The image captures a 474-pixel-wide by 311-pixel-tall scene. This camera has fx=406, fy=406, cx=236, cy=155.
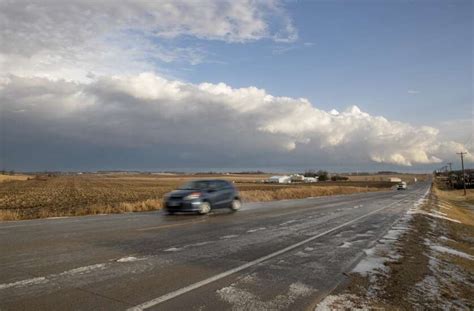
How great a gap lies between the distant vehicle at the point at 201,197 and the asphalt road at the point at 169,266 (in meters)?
4.41

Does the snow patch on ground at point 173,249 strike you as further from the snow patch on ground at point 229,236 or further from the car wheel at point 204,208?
the car wheel at point 204,208

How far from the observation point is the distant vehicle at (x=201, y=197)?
18.1 metres

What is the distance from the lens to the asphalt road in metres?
5.63

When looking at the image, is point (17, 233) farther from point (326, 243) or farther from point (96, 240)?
point (326, 243)

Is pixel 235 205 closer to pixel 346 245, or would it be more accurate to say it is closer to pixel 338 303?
pixel 346 245

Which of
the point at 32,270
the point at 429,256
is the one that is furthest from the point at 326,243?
the point at 32,270

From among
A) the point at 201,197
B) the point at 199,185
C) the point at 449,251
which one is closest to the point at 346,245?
the point at 449,251

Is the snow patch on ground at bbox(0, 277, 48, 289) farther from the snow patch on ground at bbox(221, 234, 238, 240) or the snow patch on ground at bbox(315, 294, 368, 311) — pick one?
the snow patch on ground at bbox(221, 234, 238, 240)

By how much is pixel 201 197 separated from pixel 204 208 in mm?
518

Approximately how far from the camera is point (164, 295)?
19.1 ft

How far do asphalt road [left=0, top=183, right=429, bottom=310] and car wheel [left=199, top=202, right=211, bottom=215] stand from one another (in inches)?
178

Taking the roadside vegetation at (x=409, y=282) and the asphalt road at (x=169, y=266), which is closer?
the asphalt road at (x=169, y=266)

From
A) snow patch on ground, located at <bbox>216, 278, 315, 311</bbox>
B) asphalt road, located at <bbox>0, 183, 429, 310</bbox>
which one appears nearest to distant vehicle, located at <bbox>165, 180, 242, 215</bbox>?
asphalt road, located at <bbox>0, 183, 429, 310</bbox>

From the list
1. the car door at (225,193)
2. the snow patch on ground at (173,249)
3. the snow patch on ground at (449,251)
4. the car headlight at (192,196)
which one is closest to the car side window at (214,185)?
the car door at (225,193)
